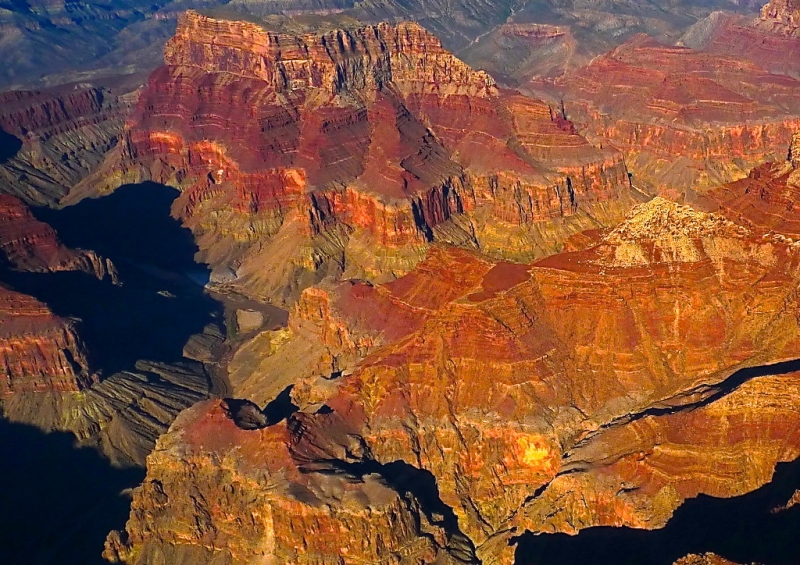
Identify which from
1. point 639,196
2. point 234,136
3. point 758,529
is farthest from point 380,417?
point 234,136

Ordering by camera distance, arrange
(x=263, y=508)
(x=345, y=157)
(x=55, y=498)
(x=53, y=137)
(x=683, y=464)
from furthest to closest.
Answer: (x=53, y=137)
(x=345, y=157)
(x=55, y=498)
(x=263, y=508)
(x=683, y=464)

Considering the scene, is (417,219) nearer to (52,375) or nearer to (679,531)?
(52,375)

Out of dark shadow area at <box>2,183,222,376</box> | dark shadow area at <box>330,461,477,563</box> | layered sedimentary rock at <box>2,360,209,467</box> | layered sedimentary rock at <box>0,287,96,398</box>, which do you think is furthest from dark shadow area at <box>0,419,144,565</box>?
dark shadow area at <box>330,461,477,563</box>

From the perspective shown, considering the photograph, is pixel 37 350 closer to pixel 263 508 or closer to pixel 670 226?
pixel 263 508

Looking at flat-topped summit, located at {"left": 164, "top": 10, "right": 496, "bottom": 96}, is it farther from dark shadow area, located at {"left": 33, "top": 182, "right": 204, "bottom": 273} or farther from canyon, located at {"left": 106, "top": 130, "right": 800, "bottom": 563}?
canyon, located at {"left": 106, "top": 130, "right": 800, "bottom": 563}

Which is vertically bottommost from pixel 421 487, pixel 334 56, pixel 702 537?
pixel 421 487

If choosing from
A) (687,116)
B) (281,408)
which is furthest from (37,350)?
(687,116)
